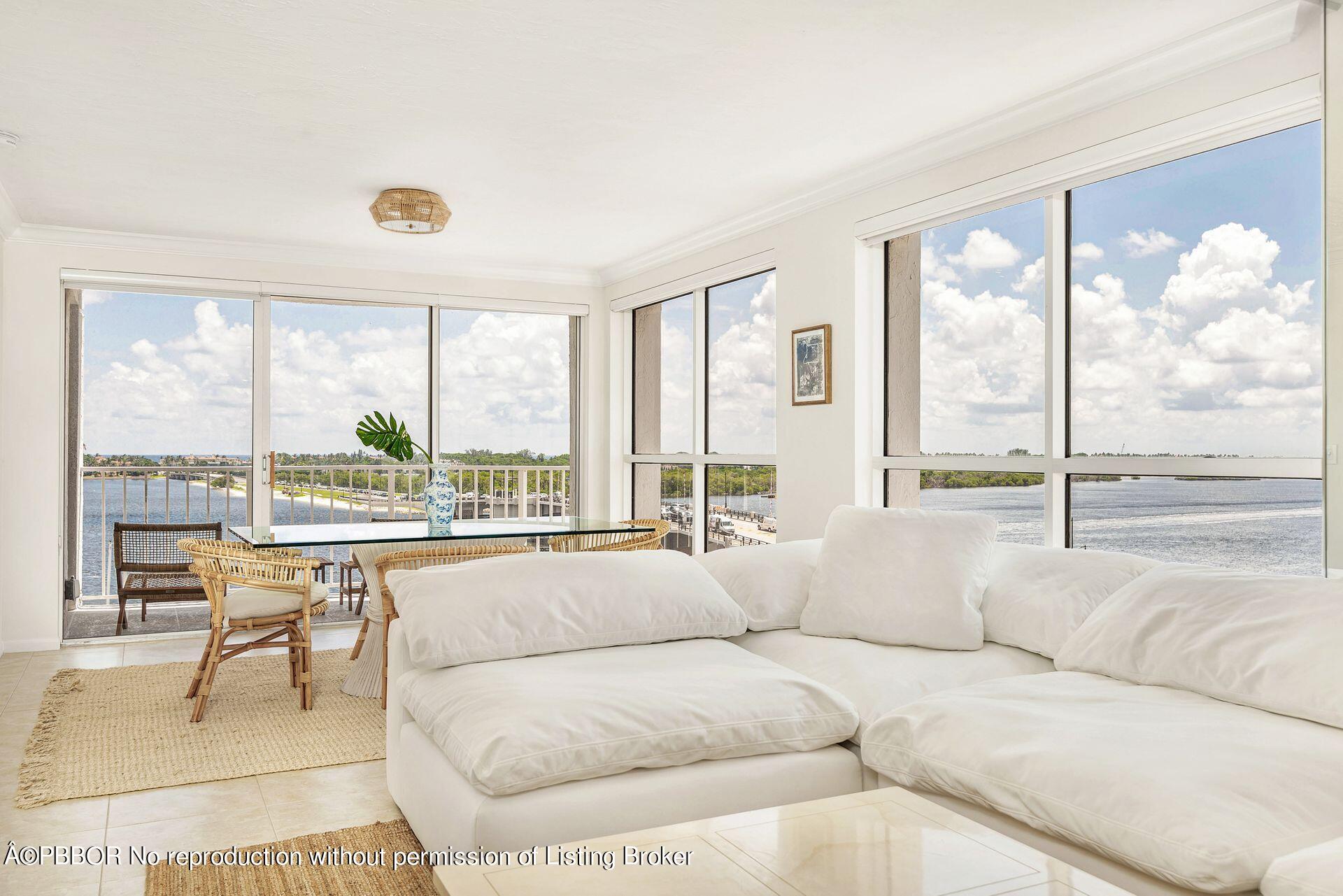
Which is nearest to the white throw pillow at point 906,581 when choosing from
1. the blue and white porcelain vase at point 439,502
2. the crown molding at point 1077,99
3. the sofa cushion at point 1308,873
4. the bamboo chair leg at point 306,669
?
the sofa cushion at point 1308,873

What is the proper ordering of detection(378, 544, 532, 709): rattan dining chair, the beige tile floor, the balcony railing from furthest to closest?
the balcony railing
detection(378, 544, 532, 709): rattan dining chair
the beige tile floor

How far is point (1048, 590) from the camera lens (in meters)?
2.65

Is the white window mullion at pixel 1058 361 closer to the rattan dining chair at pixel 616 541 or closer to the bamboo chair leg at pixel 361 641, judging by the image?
the rattan dining chair at pixel 616 541

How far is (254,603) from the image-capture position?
151 inches

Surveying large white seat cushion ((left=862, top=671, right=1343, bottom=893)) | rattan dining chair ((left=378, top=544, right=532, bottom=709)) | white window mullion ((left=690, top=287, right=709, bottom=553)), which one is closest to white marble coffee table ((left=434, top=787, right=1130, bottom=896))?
large white seat cushion ((left=862, top=671, right=1343, bottom=893))

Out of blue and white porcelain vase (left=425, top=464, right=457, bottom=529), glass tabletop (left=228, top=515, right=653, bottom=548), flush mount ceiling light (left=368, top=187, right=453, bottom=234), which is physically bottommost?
glass tabletop (left=228, top=515, right=653, bottom=548)

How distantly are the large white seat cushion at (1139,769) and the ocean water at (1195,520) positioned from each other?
904 millimetres

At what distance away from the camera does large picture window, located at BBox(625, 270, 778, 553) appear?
4996mm

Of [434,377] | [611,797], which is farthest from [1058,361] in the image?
[434,377]

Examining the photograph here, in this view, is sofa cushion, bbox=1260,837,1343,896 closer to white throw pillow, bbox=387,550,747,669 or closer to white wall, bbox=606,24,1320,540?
white throw pillow, bbox=387,550,747,669

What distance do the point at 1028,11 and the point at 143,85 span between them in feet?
9.44

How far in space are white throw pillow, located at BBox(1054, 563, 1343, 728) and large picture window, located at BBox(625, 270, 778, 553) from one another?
2.42 meters

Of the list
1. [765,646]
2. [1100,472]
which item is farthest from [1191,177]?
[765,646]

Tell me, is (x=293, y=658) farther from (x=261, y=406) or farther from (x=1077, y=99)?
(x=1077, y=99)
